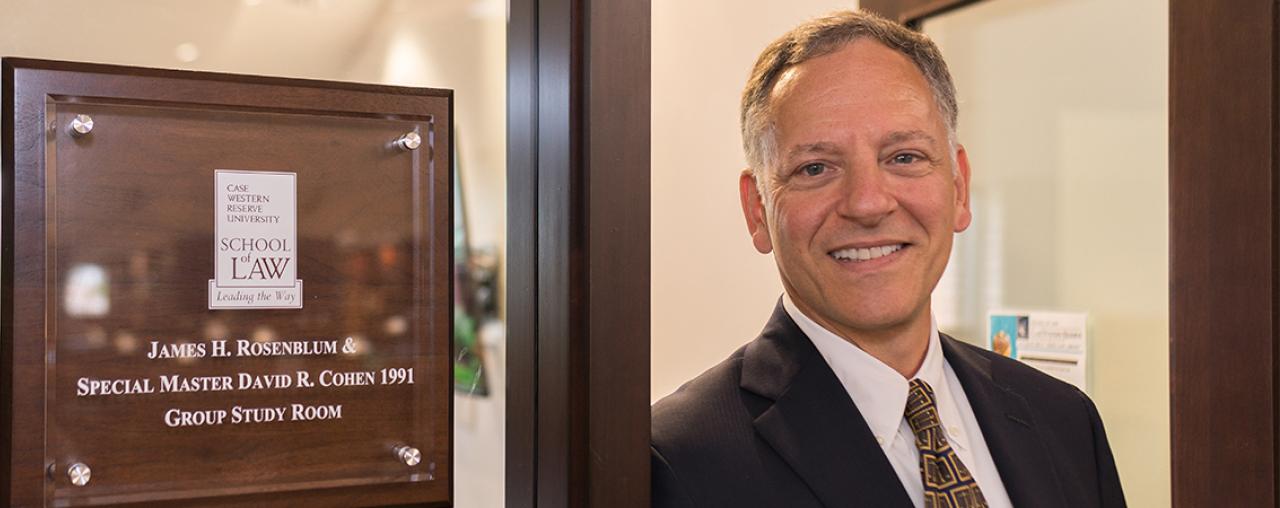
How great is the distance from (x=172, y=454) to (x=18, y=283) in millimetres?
155

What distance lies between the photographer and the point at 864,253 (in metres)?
1.19

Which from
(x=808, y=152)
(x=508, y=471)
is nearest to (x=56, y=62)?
(x=508, y=471)

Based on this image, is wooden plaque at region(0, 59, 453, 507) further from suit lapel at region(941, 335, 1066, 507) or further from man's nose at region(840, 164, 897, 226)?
suit lapel at region(941, 335, 1066, 507)

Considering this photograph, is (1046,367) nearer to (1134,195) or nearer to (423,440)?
(1134,195)

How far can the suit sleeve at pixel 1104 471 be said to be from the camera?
4.49ft

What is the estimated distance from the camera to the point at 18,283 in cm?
76

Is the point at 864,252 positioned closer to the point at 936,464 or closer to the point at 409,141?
the point at 936,464

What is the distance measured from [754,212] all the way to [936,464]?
0.34 meters

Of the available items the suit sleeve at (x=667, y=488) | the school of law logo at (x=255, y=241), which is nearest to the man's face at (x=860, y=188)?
the suit sleeve at (x=667, y=488)

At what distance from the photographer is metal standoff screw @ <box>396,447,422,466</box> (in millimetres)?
874

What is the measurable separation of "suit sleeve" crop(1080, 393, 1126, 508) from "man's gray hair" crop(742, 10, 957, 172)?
414mm

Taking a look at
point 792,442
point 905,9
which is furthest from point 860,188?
point 905,9

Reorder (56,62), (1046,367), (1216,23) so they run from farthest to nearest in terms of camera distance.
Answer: (1046,367) < (1216,23) < (56,62)

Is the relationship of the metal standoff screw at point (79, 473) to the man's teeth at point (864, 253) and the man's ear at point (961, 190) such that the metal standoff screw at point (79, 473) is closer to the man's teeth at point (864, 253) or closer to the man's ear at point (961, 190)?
the man's teeth at point (864, 253)
